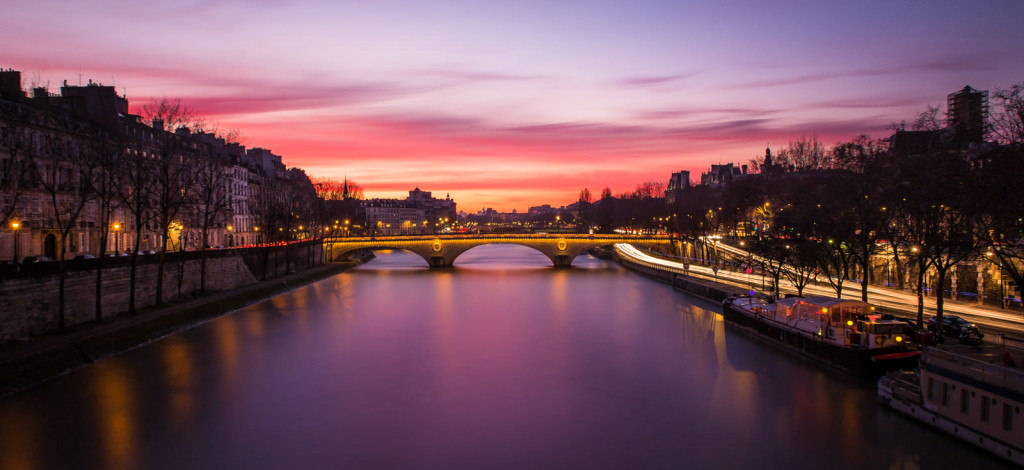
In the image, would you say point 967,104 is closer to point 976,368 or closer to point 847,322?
point 847,322

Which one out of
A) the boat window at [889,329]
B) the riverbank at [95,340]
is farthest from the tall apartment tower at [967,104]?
the riverbank at [95,340]

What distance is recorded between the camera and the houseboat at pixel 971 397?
15.3 meters

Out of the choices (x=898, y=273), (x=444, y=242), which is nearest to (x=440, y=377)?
(x=898, y=273)

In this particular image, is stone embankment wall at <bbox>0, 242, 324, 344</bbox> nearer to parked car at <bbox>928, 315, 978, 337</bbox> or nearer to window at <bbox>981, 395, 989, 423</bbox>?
window at <bbox>981, 395, 989, 423</bbox>

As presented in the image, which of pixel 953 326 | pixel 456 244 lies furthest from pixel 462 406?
pixel 456 244

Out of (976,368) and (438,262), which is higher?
(976,368)

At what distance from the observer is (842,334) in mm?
24844

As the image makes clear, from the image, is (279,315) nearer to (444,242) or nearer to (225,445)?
(225,445)

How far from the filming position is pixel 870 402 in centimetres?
2109

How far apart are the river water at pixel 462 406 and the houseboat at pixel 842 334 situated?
0.99 m

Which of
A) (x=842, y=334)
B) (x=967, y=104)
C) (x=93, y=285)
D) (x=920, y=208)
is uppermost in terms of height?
(x=967, y=104)

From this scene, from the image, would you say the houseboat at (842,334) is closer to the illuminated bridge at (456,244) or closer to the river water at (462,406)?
the river water at (462,406)

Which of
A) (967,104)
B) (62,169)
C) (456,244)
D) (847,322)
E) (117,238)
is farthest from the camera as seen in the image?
(456,244)

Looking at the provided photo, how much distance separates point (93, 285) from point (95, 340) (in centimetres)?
514
